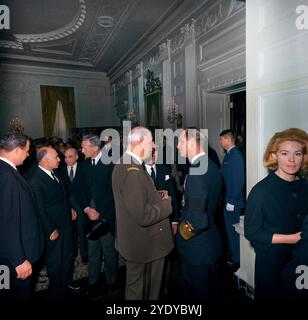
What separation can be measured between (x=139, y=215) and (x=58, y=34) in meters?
7.35

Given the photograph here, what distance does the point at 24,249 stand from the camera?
2.09m

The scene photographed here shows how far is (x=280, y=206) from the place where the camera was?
1.59 m

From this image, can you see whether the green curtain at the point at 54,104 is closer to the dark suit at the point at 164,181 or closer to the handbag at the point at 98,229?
the handbag at the point at 98,229

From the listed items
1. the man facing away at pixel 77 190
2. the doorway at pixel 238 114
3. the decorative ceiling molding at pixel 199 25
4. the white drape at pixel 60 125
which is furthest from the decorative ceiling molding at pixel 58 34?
the man facing away at pixel 77 190

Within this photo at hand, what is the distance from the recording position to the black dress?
5.23 feet

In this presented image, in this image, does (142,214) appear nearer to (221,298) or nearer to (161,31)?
(221,298)

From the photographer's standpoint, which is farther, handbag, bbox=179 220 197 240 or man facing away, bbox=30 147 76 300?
man facing away, bbox=30 147 76 300

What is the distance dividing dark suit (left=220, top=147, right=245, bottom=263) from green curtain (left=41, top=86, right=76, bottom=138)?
333 inches

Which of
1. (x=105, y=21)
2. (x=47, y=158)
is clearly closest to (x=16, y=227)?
(x=47, y=158)

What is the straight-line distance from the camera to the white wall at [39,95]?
9.77m

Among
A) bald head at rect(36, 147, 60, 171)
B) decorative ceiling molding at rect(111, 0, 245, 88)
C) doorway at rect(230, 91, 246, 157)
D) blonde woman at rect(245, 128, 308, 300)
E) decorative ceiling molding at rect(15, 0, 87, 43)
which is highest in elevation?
decorative ceiling molding at rect(15, 0, 87, 43)

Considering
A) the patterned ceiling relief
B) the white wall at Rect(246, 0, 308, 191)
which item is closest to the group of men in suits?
the white wall at Rect(246, 0, 308, 191)

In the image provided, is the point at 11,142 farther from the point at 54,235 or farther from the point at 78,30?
the point at 78,30

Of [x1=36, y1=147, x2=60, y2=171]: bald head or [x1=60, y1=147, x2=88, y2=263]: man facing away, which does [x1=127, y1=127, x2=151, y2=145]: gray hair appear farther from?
[x1=60, y1=147, x2=88, y2=263]: man facing away
